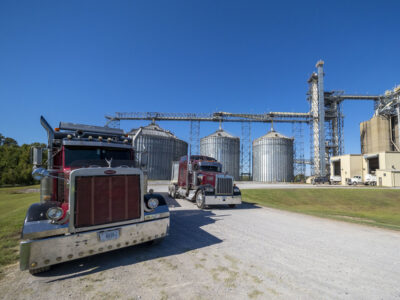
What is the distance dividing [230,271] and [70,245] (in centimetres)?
318

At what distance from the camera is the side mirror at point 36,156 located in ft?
16.3

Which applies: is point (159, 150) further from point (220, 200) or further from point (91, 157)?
point (91, 157)

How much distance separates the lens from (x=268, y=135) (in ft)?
160

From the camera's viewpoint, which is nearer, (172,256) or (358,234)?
(172,256)

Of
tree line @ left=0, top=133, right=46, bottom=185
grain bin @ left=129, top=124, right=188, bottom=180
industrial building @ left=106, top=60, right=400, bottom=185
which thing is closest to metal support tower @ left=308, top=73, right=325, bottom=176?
industrial building @ left=106, top=60, right=400, bottom=185

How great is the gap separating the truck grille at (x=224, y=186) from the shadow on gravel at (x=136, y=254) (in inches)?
173

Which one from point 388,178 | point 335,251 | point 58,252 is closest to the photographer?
point 58,252

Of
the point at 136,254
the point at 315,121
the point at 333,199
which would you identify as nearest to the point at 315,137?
the point at 315,121

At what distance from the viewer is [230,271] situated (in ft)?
12.5

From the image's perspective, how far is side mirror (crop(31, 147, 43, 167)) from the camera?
4983 mm

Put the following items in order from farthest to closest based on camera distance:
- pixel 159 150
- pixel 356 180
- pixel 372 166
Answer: pixel 372 166
pixel 159 150
pixel 356 180

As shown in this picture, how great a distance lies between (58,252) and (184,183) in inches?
421

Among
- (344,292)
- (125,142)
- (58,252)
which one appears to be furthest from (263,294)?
(125,142)

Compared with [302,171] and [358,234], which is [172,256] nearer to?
[358,234]
